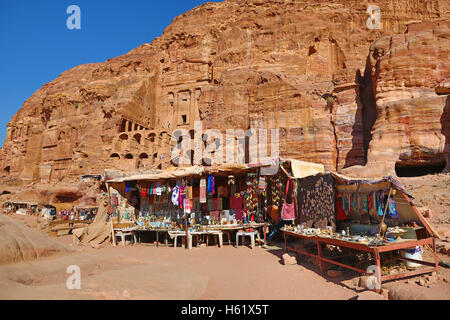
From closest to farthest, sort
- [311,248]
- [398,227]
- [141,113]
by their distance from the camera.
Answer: [398,227], [311,248], [141,113]

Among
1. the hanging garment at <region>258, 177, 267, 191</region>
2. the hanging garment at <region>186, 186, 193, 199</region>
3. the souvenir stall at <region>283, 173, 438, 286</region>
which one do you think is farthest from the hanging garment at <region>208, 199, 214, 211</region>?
the souvenir stall at <region>283, 173, 438, 286</region>

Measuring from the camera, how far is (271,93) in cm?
2450

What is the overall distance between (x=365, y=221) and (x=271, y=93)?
737 inches

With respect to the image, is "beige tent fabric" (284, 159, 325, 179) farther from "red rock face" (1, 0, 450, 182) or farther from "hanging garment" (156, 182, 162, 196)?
"red rock face" (1, 0, 450, 182)

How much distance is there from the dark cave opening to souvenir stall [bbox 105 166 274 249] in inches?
495

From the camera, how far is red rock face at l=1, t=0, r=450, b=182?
18750mm

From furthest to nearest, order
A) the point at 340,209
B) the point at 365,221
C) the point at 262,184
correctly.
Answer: the point at 262,184 < the point at 340,209 < the point at 365,221

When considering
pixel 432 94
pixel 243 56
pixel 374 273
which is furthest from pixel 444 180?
pixel 243 56

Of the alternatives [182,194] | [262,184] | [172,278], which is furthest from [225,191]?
[172,278]

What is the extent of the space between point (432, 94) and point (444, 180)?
774 centimetres

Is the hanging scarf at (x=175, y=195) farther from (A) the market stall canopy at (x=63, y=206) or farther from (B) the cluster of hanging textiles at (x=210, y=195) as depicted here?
(A) the market stall canopy at (x=63, y=206)

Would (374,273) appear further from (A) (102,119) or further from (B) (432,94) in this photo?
(A) (102,119)

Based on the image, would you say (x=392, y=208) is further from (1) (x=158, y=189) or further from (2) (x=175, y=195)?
(1) (x=158, y=189)

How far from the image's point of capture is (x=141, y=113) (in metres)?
37.4
